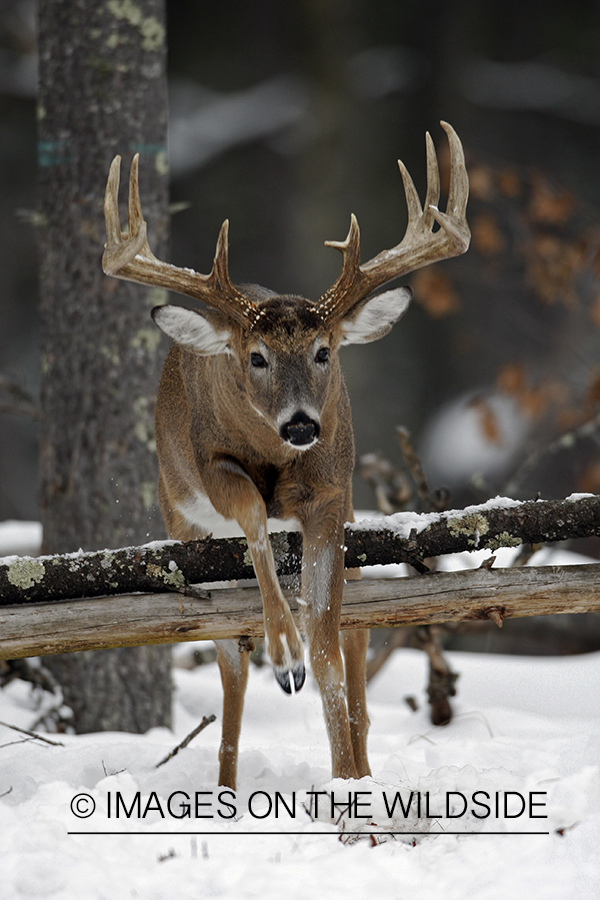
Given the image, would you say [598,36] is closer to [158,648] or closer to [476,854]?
[158,648]

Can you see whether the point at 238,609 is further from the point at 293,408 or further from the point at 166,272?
the point at 166,272

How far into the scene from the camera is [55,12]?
4137mm

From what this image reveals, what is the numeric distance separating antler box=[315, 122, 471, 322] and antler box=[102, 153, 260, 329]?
26cm

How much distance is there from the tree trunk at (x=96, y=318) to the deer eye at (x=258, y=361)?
4.17 feet

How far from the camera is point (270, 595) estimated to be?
282 cm

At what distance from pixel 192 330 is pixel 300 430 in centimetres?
55

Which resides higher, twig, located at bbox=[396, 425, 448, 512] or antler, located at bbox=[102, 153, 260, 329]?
antler, located at bbox=[102, 153, 260, 329]

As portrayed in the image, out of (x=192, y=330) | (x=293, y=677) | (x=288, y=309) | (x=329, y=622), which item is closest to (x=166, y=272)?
(x=192, y=330)

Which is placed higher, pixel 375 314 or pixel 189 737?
pixel 375 314

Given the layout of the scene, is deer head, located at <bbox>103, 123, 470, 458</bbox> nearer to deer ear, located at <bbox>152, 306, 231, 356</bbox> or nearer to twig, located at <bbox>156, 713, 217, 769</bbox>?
deer ear, located at <bbox>152, 306, 231, 356</bbox>

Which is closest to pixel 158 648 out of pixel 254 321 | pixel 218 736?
pixel 218 736

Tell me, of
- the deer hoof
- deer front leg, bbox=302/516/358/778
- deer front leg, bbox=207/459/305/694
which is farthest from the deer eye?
the deer hoof

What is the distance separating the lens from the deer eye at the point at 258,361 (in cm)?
299

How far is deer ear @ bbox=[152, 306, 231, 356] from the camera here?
2.97 metres
